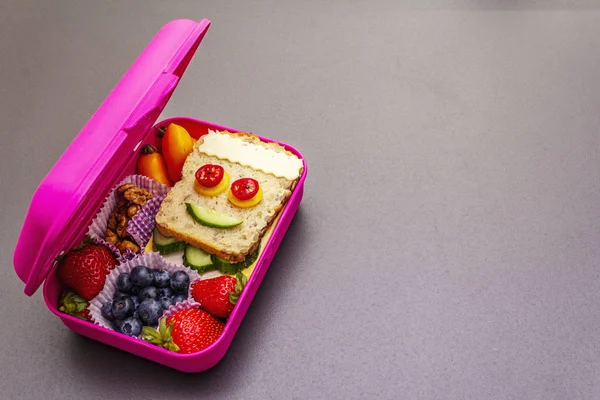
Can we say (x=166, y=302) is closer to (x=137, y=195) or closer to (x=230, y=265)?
(x=230, y=265)

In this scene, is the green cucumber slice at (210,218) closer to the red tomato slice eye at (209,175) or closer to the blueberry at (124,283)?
the red tomato slice eye at (209,175)

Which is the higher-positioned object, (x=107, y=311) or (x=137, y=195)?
(x=137, y=195)

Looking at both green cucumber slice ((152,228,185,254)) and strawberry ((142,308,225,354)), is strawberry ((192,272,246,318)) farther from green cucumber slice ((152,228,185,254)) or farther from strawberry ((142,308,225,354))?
green cucumber slice ((152,228,185,254))

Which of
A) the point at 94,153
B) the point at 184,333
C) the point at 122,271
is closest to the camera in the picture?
the point at 94,153

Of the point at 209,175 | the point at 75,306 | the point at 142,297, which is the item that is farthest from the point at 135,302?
the point at 209,175

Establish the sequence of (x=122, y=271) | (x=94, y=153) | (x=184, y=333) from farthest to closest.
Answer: (x=122, y=271) < (x=184, y=333) < (x=94, y=153)

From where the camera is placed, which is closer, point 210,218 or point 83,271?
point 83,271

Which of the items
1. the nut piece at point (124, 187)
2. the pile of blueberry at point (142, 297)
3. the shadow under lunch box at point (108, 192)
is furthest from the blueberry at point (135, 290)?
the nut piece at point (124, 187)

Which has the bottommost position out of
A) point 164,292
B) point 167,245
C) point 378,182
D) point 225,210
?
point 164,292

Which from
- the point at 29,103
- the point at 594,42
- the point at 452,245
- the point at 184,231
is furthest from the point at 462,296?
the point at 29,103
